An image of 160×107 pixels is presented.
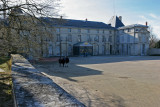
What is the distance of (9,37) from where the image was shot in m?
7.97

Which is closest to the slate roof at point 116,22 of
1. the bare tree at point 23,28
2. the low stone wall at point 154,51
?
the low stone wall at point 154,51

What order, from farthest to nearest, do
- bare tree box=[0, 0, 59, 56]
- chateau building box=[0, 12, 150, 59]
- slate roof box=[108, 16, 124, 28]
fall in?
slate roof box=[108, 16, 124, 28], chateau building box=[0, 12, 150, 59], bare tree box=[0, 0, 59, 56]

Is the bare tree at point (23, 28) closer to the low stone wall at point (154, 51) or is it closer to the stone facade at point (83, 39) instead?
the stone facade at point (83, 39)

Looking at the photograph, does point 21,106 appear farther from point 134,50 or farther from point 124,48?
point 124,48

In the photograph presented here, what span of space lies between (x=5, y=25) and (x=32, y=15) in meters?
1.64

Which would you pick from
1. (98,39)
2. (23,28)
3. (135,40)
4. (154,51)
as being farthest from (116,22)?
(23,28)

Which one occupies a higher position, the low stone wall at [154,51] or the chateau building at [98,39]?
the chateau building at [98,39]

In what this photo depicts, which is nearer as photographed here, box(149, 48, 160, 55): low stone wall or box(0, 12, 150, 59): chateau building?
box(0, 12, 150, 59): chateau building

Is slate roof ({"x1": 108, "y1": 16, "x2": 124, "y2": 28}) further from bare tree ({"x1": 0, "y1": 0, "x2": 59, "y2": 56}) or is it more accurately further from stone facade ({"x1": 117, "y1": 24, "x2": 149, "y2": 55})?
bare tree ({"x1": 0, "y1": 0, "x2": 59, "y2": 56})

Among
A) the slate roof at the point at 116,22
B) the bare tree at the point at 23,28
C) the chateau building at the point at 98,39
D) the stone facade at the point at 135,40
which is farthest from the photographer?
the slate roof at the point at 116,22

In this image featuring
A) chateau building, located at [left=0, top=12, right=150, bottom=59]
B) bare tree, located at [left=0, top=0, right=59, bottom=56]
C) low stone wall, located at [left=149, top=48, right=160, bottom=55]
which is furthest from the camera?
low stone wall, located at [left=149, top=48, right=160, bottom=55]

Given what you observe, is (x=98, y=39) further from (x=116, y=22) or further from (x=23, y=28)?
(x=23, y=28)

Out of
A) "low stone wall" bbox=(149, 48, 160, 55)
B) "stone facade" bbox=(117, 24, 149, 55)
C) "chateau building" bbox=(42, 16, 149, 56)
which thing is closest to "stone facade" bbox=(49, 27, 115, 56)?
"chateau building" bbox=(42, 16, 149, 56)

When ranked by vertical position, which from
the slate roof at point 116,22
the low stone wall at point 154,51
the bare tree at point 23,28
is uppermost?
the slate roof at point 116,22
